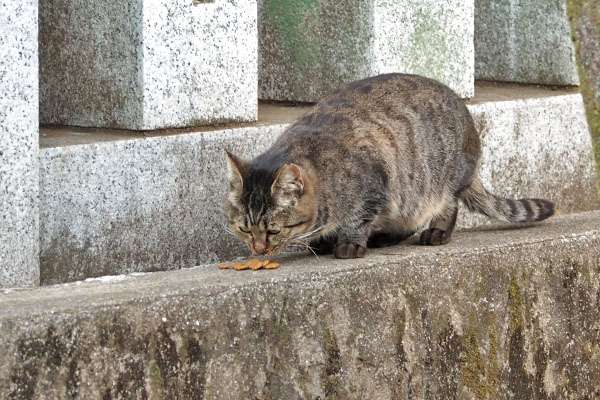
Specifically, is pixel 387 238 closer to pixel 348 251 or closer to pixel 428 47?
pixel 348 251

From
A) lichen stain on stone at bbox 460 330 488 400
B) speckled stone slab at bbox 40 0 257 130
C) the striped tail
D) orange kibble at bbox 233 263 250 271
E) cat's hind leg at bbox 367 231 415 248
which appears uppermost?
speckled stone slab at bbox 40 0 257 130

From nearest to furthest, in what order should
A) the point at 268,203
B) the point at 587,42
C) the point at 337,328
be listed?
the point at 587,42 → the point at 337,328 → the point at 268,203

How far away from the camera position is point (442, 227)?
4.98 metres

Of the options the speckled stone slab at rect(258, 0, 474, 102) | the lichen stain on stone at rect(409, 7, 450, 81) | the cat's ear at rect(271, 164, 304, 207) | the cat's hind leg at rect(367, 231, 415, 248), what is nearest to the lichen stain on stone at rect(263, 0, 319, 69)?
the speckled stone slab at rect(258, 0, 474, 102)

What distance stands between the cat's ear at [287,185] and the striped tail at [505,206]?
113 centimetres

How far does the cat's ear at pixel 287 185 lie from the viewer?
426cm

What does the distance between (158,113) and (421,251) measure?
1.28 m

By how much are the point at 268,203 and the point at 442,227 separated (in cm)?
98

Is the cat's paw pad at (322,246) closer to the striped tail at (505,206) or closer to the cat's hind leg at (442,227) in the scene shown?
the cat's hind leg at (442,227)

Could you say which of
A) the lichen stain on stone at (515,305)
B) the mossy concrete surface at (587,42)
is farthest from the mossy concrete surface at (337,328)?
the mossy concrete surface at (587,42)

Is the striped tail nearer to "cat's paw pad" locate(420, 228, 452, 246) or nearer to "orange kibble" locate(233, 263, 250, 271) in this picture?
"cat's paw pad" locate(420, 228, 452, 246)

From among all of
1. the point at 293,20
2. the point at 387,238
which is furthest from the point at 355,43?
the point at 387,238

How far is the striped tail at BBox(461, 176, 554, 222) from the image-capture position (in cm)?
515

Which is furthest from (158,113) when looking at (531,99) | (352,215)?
(531,99)
